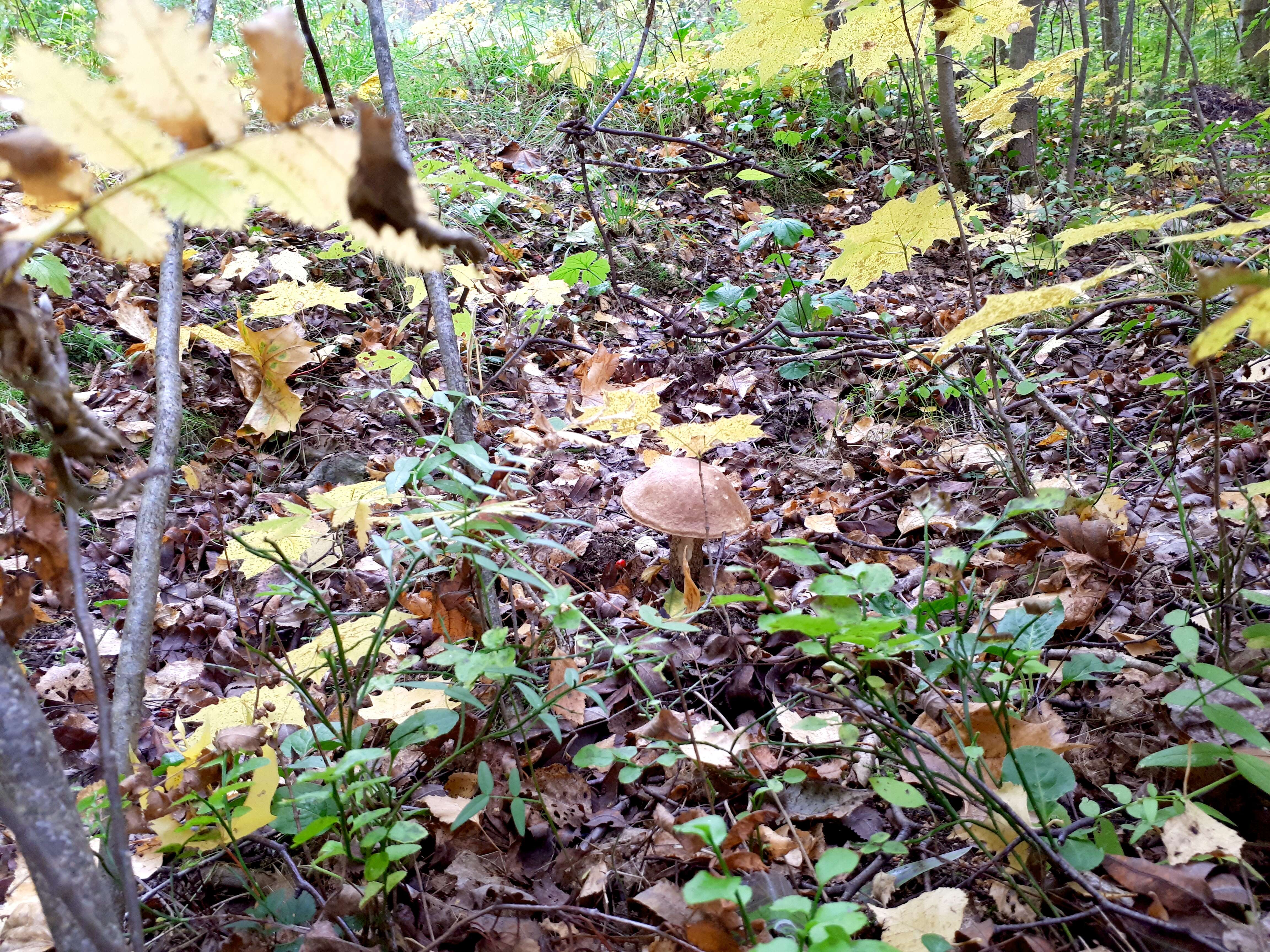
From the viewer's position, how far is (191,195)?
0.60 meters

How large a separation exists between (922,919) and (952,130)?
600cm

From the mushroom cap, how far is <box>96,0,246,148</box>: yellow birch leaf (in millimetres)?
1413

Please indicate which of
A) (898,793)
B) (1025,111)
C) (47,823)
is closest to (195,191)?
(47,823)

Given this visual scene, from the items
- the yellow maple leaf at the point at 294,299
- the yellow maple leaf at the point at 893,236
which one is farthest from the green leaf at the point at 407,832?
the yellow maple leaf at the point at 294,299

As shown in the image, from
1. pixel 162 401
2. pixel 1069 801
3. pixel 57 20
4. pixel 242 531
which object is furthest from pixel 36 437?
pixel 57 20

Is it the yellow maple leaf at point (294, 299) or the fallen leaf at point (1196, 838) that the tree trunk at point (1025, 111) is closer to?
the yellow maple leaf at point (294, 299)

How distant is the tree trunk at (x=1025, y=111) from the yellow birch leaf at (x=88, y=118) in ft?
20.9

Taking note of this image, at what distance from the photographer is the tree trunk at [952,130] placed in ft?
17.4

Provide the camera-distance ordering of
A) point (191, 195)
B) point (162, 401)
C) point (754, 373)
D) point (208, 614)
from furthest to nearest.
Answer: point (754, 373) < point (208, 614) < point (162, 401) < point (191, 195)

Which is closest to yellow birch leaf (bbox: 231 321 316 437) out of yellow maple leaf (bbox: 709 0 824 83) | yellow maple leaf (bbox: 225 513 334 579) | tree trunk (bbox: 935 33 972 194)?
yellow maple leaf (bbox: 225 513 334 579)

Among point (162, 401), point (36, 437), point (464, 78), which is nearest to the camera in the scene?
point (162, 401)

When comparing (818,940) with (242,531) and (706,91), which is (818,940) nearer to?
(242,531)

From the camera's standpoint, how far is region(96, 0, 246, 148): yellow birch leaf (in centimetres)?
55

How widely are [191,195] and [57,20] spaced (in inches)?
278
